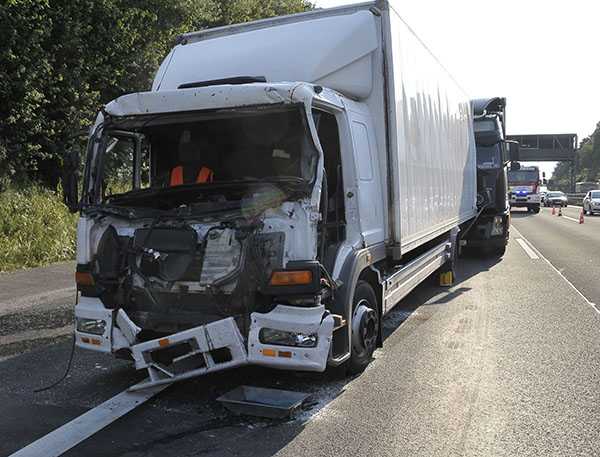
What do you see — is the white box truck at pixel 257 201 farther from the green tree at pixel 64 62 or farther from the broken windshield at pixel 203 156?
the green tree at pixel 64 62

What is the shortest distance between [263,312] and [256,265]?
0.34 meters

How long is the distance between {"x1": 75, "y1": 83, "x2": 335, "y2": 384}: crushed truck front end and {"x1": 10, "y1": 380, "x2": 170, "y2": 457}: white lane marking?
1.14ft

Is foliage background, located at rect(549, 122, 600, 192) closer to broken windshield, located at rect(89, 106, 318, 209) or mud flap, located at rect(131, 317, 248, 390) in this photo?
broken windshield, located at rect(89, 106, 318, 209)

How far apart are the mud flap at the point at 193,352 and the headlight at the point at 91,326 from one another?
1.06 feet

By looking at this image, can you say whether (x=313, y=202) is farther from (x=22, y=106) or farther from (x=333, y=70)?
(x=22, y=106)

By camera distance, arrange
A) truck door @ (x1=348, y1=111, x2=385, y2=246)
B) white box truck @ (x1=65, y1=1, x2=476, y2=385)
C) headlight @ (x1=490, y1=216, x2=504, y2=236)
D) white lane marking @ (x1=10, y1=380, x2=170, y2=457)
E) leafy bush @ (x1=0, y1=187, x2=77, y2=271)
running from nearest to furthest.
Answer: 1. white lane marking @ (x1=10, y1=380, x2=170, y2=457)
2. white box truck @ (x1=65, y1=1, x2=476, y2=385)
3. truck door @ (x1=348, y1=111, x2=385, y2=246)
4. leafy bush @ (x1=0, y1=187, x2=77, y2=271)
5. headlight @ (x1=490, y1=216, x2=504, y2=236)

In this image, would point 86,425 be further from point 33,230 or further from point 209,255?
point 33,230

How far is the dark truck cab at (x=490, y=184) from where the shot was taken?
1368cm

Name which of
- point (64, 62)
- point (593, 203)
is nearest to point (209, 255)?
point (64, 62)

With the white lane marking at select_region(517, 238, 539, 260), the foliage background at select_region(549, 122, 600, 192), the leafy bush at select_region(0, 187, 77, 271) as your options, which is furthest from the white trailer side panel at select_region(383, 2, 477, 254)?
the foliage background at select_region(549, 122, 600, 192)

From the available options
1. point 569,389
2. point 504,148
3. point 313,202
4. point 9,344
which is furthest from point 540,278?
point 9,344

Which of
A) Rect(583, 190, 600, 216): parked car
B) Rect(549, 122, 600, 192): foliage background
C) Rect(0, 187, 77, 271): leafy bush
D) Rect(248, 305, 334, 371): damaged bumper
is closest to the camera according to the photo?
Rect(248, 305, 334, 371): damaged bumper

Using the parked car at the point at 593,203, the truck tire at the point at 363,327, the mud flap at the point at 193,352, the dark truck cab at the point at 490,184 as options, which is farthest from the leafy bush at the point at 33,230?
the parked car at the point at 593,203

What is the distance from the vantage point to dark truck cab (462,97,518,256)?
13680 millimetres
